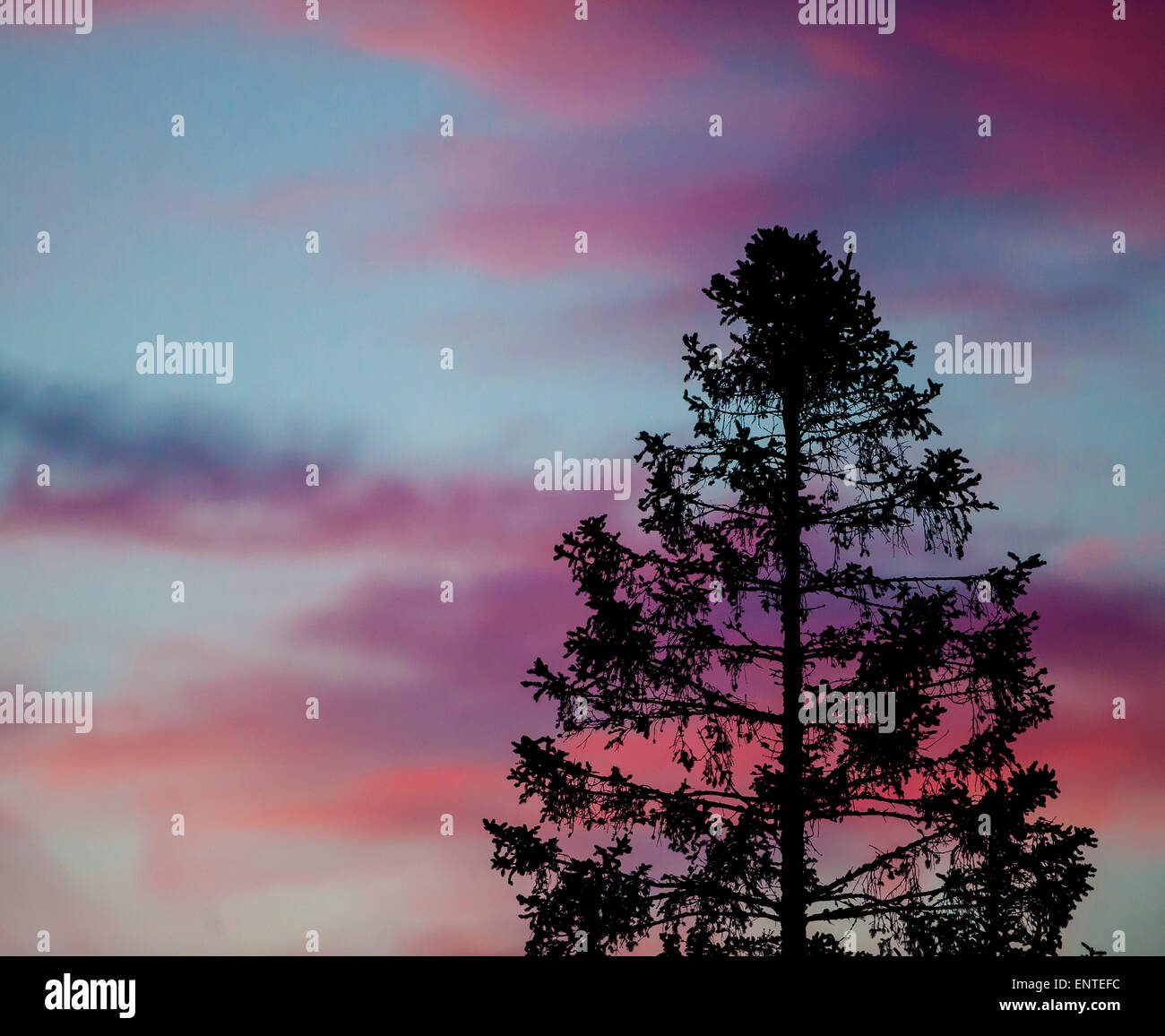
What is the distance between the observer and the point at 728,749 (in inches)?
612

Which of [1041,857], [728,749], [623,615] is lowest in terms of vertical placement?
[1041,857]

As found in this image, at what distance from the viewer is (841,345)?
16109 mm

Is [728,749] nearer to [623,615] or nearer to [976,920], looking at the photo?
[623,615]

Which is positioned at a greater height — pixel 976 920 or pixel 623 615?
pixel 623 615
